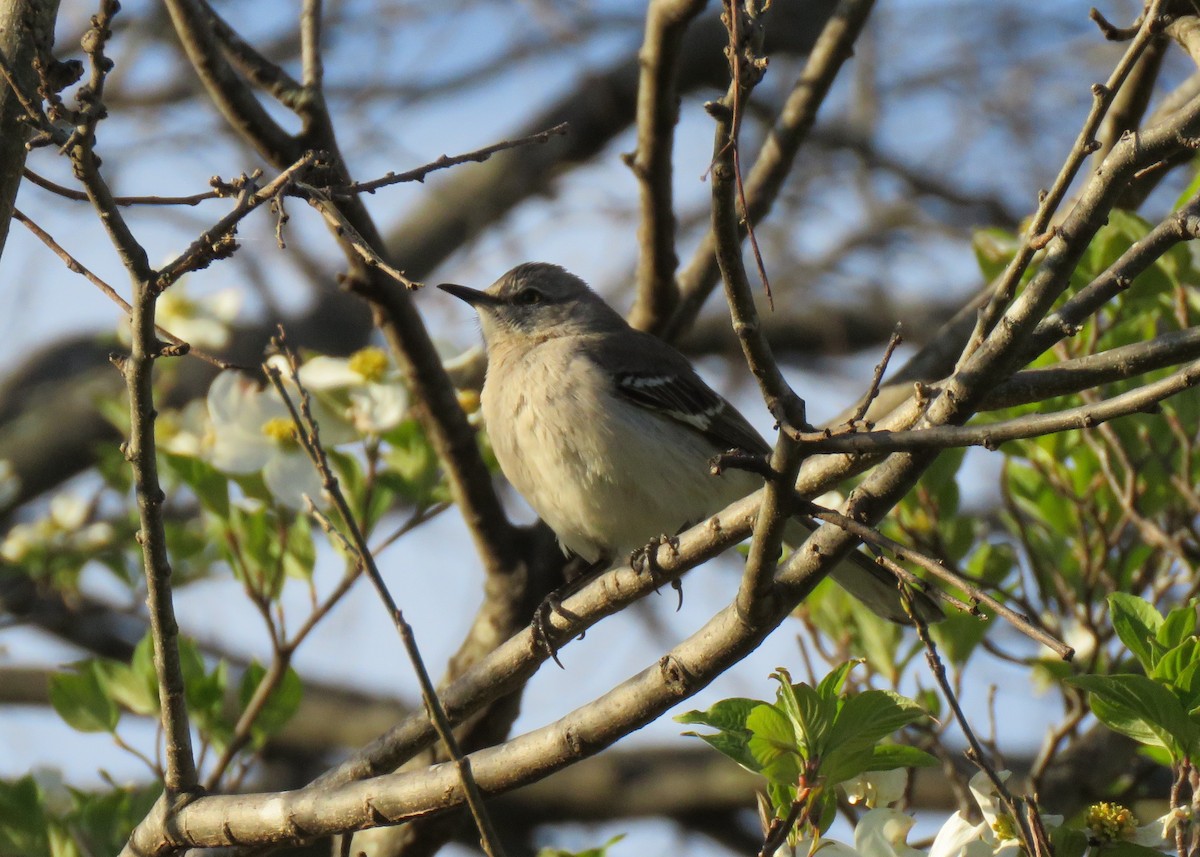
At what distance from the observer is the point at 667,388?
194 inches

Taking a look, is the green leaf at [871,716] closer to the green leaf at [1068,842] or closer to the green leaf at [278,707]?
the green leaf at [1068,842]

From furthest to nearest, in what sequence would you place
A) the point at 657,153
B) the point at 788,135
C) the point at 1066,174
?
the point at 788,135 → the point at 657,153 → the point at 1066,174

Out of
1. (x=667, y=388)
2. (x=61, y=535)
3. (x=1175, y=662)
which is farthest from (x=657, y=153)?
(x=61, y=535)

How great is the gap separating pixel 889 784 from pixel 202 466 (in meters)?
2.40

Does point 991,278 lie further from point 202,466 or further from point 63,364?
point 63,364

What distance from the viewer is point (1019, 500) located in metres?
4.68

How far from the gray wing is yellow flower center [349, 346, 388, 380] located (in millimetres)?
917

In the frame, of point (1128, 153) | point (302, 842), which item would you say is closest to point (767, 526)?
point (1128, 153)

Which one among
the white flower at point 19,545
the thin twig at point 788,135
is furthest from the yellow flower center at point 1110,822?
the white flower at point 19,545

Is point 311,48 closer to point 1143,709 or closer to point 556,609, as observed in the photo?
point 556,609

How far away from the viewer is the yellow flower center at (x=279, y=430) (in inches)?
161

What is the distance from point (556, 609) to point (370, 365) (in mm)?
1369

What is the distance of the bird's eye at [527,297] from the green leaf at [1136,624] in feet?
11.2

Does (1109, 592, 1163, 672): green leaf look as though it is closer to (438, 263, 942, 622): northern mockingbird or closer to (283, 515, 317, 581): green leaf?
(438, 263, 942, 622): northern mockingbird
